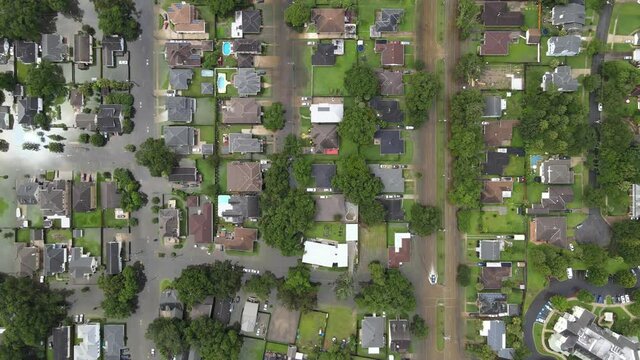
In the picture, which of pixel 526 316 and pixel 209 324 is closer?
pixel 209 324

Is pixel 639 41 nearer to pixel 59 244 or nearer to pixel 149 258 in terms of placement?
pixel 149 258

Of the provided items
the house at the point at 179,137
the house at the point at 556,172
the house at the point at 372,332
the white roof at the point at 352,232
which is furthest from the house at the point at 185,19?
the house at the point at 556,172

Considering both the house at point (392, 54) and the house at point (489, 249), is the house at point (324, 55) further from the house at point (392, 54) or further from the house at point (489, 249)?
the house at point (489, 249)

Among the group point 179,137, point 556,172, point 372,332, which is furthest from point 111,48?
point 556,172

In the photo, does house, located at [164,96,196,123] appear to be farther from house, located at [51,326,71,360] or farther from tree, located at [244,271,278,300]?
house, located at [51,326,71,360]

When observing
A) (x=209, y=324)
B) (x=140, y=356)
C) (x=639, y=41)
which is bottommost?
(x=140, y=356)

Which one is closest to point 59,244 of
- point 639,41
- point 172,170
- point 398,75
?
point 172,170

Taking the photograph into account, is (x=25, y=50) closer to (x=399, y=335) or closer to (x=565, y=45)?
(x=399, y=335)

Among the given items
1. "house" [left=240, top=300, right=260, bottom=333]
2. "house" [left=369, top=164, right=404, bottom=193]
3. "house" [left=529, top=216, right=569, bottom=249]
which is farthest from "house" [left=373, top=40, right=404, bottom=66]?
"house" [left=240, top=300, right=260, bottom=333]
